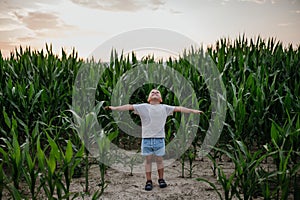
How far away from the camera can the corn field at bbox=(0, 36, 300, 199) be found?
7.61ft

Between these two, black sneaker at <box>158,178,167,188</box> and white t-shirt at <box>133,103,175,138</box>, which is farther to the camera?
black sneaker at <box>158,178,167,188</box>

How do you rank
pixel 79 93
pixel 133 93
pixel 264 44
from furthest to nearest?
pixel 264 44
pixel 133 93
pixel 79 93

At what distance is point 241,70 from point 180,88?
0.93 metres

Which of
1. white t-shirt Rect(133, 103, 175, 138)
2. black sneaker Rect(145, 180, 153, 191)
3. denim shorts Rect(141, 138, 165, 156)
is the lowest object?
black sneaker Rect(145, 180, 153, 191)

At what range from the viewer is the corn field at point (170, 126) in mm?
2320

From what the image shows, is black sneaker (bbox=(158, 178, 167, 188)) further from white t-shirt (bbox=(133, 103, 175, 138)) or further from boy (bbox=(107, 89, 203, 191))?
white t-shirt (bbox=(133, 103, 175, 138))

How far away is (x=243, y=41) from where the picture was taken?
5980mm

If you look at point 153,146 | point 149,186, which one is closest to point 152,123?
point 153,146

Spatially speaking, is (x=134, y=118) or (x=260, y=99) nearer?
(x=260, y=99)

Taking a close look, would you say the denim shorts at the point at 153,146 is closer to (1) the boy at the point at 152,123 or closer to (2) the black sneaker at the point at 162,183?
(1) the boy at the point at 152,123

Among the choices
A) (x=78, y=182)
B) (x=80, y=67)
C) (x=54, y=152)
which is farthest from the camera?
(x=80, y=67)

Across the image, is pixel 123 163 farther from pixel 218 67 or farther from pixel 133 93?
pixel 218 67

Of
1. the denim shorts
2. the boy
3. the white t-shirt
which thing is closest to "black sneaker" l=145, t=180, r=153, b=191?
the boy

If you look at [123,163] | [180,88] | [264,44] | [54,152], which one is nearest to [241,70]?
[180,88]
